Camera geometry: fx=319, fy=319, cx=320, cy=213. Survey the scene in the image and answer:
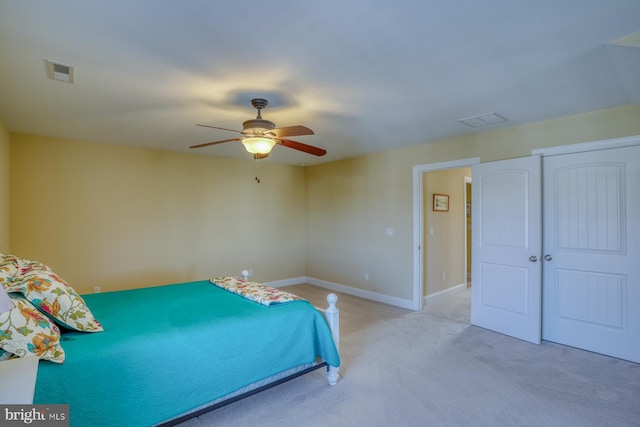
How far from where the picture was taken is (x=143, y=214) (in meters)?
4.82

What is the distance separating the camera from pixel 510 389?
2555 mm

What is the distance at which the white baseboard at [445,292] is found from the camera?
5136 millimetres

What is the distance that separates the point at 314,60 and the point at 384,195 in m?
3.28

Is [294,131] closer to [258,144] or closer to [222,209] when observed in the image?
[258,144]

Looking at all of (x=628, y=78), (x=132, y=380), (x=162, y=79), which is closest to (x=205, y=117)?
(x=162, y=79)

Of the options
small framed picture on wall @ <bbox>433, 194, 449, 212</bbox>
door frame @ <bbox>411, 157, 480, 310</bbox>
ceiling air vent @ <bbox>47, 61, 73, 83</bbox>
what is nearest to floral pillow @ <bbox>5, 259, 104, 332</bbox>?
ceiling air vent @ <bbox>47, 61, 73, 83</bbox>

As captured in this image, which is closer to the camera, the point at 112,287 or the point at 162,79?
the point at 162,79

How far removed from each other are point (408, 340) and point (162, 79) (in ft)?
11.4

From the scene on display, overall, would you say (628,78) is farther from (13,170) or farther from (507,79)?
(13,170)

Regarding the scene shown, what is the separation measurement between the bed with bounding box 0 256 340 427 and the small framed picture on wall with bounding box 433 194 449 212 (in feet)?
11.0

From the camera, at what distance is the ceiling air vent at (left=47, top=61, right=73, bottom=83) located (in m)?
2.25

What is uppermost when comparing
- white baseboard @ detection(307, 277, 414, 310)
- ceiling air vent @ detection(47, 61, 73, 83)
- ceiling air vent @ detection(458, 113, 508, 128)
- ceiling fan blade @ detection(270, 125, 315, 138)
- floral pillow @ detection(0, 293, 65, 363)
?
ceiling air vent @ detection(47, 61, 73, 83)

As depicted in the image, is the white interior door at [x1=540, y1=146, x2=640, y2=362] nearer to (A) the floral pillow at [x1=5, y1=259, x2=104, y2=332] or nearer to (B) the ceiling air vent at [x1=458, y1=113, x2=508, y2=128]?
(B) the ceiling air vent at [x1=458, y1=113, x2=508, y2=128]

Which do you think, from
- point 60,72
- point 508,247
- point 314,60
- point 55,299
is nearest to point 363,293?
point 508,247
